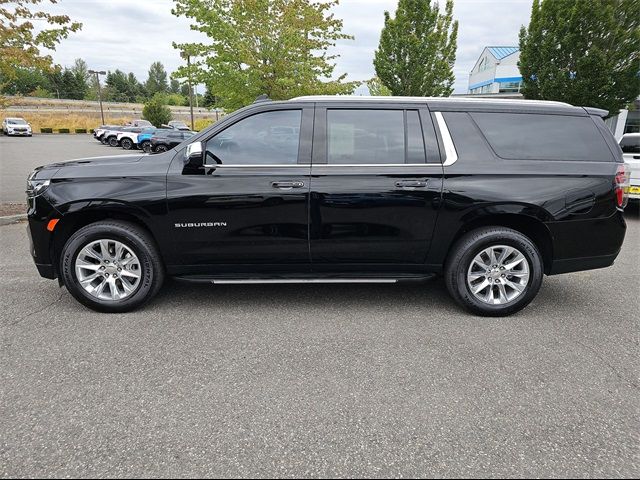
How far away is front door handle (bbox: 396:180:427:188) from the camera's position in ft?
12.3

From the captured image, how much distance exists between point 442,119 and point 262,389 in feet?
8.91

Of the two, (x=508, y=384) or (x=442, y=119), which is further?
(x=442, y=119)

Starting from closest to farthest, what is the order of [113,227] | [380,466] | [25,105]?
[380,466] → [113,227] → [25,105]

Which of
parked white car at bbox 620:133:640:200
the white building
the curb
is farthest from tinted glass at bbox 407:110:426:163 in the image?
the white building

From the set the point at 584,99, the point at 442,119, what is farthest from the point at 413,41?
the point at 442,119

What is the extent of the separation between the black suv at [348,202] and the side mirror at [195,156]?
11 millimetres

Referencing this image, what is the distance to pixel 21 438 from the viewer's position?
2299 mm

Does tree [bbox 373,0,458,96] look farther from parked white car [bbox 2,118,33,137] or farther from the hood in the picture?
parked white car [bbox 2,118,33,137]

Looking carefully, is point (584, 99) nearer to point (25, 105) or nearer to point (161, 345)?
point (161, 345)

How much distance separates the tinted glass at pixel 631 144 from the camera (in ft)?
29.7

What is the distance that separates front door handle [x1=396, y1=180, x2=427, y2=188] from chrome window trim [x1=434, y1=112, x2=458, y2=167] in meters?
0.24

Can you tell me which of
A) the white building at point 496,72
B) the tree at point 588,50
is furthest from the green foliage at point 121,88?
the tree at point 588,50

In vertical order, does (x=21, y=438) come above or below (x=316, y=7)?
below

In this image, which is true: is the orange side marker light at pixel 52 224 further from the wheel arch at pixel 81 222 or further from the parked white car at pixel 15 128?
the parked white car at pixel 15 128
